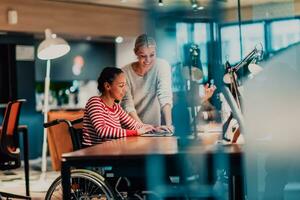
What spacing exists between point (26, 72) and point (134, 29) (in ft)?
7.51

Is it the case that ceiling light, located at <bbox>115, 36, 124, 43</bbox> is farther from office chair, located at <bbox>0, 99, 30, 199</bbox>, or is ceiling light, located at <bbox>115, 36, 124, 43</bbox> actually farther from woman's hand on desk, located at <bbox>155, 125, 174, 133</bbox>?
A: woman's hand on desk, located at <bbox>155, 125, 174, 133</bbox>

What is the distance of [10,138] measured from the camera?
5.13 meters

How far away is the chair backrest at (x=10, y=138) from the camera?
5000mm

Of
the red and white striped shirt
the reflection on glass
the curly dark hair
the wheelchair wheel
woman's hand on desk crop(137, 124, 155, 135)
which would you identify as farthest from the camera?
woman's hand on desk crop(137, 124, 155, 135)

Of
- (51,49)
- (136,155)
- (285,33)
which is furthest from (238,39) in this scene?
(51,49)

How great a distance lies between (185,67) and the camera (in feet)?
8.20

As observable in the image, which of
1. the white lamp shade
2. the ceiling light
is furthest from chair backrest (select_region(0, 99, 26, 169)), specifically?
the ceiling light

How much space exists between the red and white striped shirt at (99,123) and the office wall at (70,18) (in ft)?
14.8

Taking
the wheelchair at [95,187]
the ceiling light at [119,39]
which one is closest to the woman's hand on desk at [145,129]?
the wheelchair at [95,187]

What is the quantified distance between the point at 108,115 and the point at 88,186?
644 mm

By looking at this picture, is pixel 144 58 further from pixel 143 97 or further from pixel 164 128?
pixel 164 128

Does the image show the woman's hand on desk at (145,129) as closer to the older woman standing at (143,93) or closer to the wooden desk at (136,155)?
the older woman standing at (143,93)

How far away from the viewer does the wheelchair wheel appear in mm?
3207

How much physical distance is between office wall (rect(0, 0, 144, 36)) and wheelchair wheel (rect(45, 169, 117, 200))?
16.8ft
